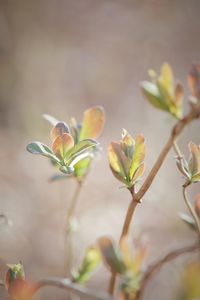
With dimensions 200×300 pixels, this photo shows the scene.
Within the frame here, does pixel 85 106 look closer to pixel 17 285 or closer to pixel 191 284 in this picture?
pixel 17 285

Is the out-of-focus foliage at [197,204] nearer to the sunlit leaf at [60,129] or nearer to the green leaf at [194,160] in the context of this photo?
the green leaf at [194,160]

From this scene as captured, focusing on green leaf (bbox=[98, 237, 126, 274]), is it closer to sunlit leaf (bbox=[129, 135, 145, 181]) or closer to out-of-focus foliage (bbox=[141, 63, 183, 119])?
sunlit leaf (bbox=[129, 135, 145, 181])

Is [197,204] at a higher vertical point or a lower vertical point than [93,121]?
lower

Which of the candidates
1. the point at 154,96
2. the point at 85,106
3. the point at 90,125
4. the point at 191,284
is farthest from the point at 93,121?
the point at 85,106

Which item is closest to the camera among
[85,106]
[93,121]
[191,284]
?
[191,284]

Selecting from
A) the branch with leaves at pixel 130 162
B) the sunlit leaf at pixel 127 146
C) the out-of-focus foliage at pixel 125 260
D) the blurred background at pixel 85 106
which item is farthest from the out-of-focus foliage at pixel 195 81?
the blurred background at pixel 85 106

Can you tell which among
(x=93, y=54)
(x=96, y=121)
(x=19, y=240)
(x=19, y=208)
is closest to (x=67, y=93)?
(x=93, y=54)
